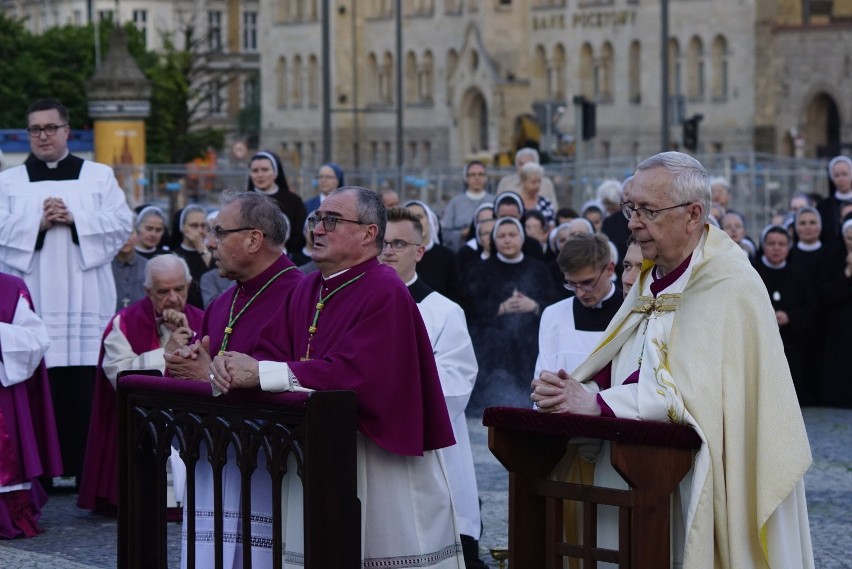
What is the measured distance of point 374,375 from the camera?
Answer: 21.9 feet

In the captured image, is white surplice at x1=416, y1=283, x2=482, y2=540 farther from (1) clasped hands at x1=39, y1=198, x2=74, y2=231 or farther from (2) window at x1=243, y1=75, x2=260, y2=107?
(2) window at x1=243, y1=75, x2=260, y2=107

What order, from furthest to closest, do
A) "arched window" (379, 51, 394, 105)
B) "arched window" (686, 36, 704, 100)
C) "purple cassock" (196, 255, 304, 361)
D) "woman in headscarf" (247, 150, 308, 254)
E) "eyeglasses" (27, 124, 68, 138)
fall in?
"arched window" (379, 51, 394, 105) < "arched window" (686, 36, 704, 100) < "woman in headscarf" (247, 150, 308, 254) < "eyeglasses" (27, 124, 68, 138) < "purple cassock" (196, 255, 304, 361)

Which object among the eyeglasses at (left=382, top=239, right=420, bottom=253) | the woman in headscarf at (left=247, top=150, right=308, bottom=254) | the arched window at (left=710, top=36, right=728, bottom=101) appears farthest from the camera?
the arched window at (left=710, top=36, right=728, bottom=101)

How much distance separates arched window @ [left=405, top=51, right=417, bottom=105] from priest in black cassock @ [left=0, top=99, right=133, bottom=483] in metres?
67.9

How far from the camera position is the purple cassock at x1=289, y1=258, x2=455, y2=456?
21.9 feet

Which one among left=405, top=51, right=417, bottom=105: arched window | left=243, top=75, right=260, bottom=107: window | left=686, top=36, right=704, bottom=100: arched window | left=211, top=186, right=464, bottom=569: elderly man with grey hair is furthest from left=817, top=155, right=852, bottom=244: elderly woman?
left=243, top=75, right=260, bottom=107: window

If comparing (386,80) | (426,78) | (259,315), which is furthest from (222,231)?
(386,80)

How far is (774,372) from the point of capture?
622 centimetres

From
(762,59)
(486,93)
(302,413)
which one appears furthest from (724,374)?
(486,93)

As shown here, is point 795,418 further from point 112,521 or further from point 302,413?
point 112,521

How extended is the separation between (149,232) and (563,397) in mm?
8412

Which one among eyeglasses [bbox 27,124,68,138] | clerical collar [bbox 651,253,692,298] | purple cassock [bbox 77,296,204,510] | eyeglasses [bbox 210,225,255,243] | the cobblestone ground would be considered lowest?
the cobblestone ground

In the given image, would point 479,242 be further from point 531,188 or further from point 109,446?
point 109,446

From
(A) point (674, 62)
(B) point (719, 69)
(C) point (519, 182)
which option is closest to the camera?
(C) point (519, 182)
